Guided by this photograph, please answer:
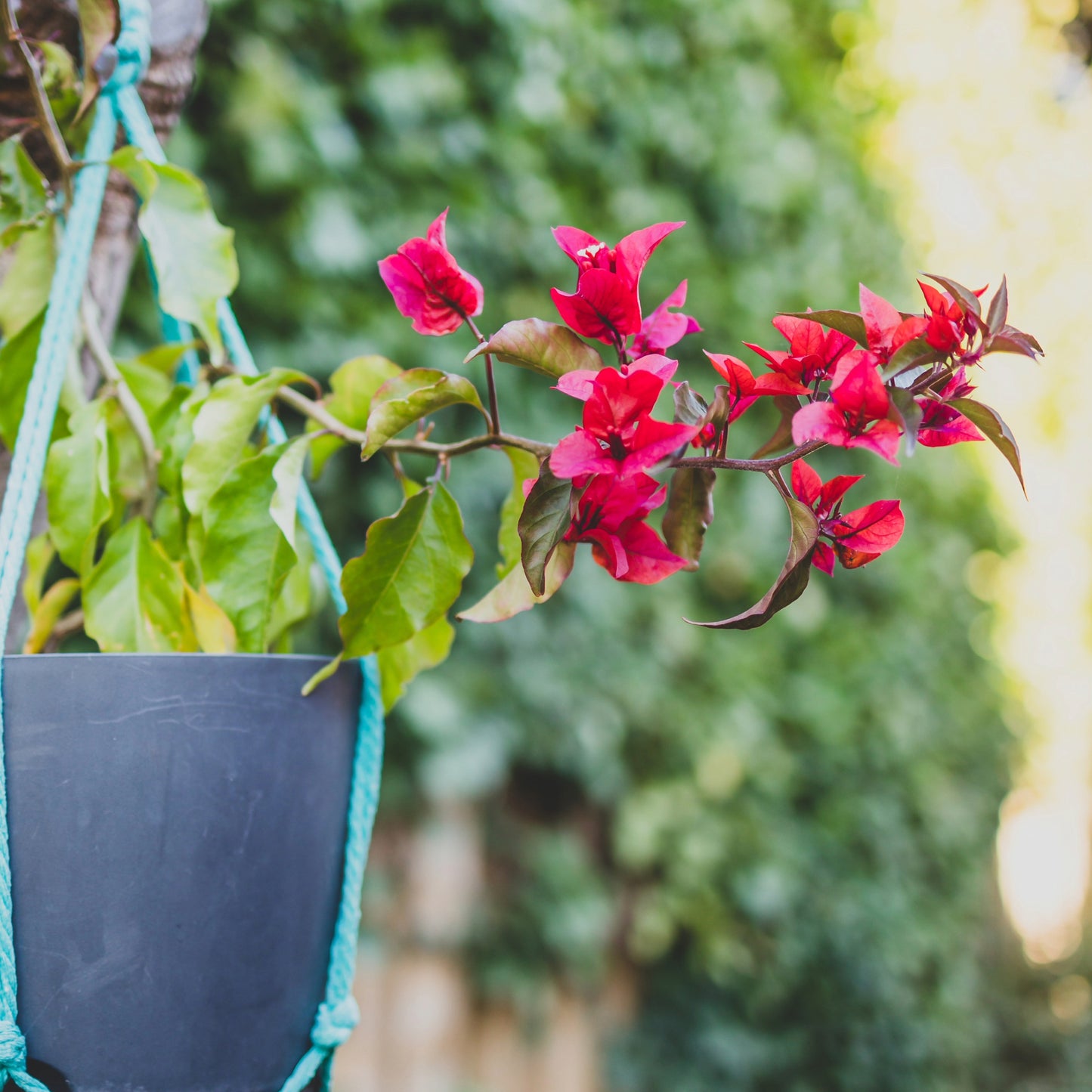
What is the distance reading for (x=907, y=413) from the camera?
0.37 metres

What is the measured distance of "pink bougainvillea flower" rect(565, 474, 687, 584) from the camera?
43 centimetres

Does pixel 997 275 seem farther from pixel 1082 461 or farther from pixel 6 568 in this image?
pixel 6 568

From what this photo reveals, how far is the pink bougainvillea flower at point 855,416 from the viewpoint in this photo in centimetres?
37

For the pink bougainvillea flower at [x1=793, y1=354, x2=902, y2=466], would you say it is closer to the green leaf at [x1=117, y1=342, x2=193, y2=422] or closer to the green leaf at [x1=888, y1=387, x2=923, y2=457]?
the green leaf at [x1=888, y1=387, x2=923, y2=457]

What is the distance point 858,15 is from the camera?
2.38 m

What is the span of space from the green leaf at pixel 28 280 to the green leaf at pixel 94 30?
8cm

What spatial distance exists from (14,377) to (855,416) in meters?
0.49

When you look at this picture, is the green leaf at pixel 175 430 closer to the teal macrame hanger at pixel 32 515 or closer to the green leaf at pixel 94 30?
the teal macrame hanger at pixel 32 515

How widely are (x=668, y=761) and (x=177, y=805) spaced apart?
130 cm

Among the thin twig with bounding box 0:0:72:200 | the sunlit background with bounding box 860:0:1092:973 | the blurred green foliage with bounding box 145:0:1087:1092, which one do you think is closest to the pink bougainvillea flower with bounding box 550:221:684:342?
the thin twig with bounding box 0:0:72:200

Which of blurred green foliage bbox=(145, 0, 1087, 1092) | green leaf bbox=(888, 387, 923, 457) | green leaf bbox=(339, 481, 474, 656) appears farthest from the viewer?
blurred green foliage bbox=(145, 0, 1087, 1092)

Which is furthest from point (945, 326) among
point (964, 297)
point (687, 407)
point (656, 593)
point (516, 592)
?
point (656, 593)

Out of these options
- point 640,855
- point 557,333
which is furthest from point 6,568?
point 640,855

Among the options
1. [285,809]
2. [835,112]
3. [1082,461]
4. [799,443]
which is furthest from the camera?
[1082,461]
